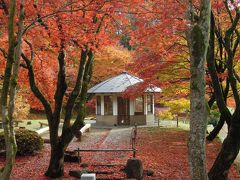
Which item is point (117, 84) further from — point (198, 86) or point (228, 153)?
point (198, 86)

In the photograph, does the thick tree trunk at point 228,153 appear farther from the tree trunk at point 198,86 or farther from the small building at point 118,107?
→ the small building at point 118,107

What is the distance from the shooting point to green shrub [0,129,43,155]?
13.8 m

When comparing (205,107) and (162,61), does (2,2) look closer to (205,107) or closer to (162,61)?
(205,107)

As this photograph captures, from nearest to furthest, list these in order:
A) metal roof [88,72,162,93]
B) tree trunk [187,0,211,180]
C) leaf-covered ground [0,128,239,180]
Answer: tree trunk [187,0,211,180]
leaf-covered ground [0,128,239,180]
metal roof [88,72,162,93]

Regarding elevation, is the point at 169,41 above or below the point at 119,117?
above

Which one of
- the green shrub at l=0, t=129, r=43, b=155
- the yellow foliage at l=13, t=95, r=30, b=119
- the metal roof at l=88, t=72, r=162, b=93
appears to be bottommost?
the green shrub at l=0, t=129, r=43, b=155

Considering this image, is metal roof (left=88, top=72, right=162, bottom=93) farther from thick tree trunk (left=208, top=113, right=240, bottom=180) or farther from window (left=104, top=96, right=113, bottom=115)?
thick tree trunk (left=208, top=113, right=240, bottom=180)

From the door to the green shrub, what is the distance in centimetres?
1278

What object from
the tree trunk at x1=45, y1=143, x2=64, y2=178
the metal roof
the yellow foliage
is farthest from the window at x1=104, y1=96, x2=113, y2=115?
the tree trunk at x1=45, y1=143, x2=64, y2=178

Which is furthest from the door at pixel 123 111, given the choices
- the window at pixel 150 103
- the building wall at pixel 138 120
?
the window at pixel 150 103

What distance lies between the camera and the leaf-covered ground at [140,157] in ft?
36.0

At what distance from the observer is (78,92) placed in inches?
404

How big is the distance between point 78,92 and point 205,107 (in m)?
4.74

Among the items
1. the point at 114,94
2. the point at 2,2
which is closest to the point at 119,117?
the point at 114,94
